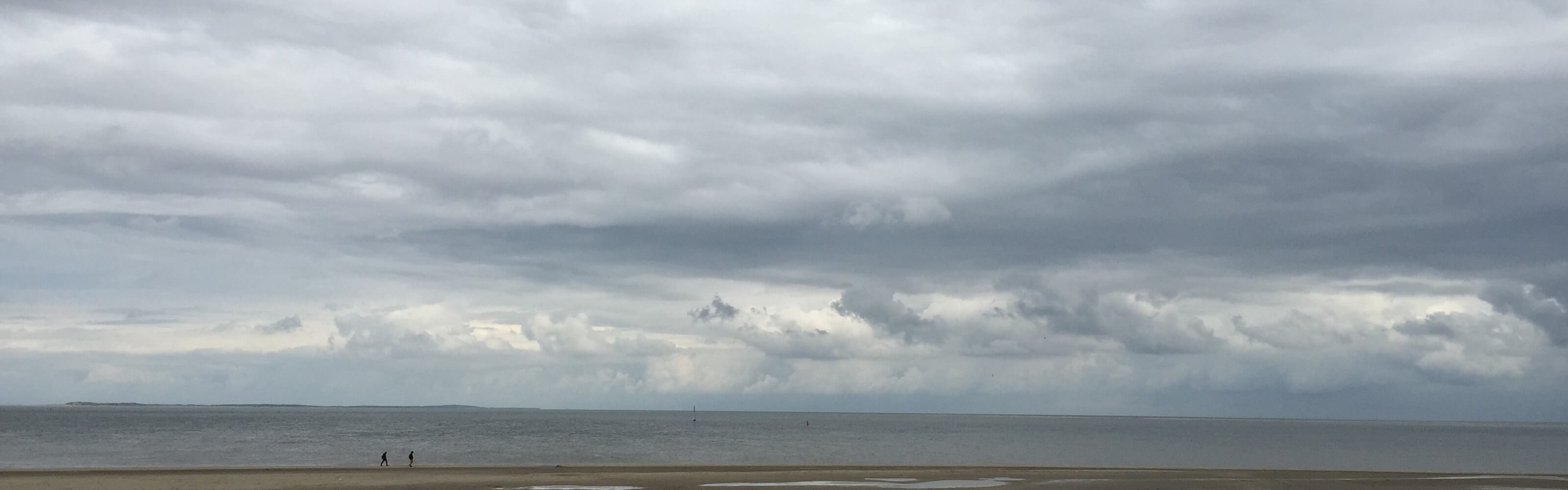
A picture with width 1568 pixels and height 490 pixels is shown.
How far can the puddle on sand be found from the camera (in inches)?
2338

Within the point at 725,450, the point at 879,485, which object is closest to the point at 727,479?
the point at 879,485

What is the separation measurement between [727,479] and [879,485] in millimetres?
9562

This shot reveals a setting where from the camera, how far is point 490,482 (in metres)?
60.1

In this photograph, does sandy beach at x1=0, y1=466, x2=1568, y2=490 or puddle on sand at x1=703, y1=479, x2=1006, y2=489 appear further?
puddle on sand at x1=703, y1=479, x2=1006, y2=489

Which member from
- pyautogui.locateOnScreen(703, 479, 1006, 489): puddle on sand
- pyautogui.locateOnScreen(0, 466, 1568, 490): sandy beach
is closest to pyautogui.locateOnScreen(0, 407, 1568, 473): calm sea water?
pyautogui.locateOnScreen(0, 466, 1568, 490): sandy beach

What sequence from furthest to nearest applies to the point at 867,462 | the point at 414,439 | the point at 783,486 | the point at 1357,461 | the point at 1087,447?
the point at 414,439, the point at 1087,447, the point at 1357,461, the point at 867,462, the point at 783,486

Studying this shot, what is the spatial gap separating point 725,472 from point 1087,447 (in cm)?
8114

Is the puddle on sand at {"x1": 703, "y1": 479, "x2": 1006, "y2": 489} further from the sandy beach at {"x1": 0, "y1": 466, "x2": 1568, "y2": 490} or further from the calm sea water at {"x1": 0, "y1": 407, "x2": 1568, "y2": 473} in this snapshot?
the calm sea water at {"x1": 0, "y1": 407, "x2": 1568, "y2": 473}

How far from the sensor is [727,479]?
6425 centimetres

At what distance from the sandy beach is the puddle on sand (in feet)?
0.30

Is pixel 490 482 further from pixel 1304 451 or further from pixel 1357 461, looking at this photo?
pixel 1304 451

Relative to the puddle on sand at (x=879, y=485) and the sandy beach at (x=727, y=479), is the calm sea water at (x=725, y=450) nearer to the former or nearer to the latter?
the sandy beach at (x=727, y=479)

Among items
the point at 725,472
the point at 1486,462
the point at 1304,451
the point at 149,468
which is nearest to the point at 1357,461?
the point at 1486,462

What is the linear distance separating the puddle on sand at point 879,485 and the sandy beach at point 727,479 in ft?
0.30
